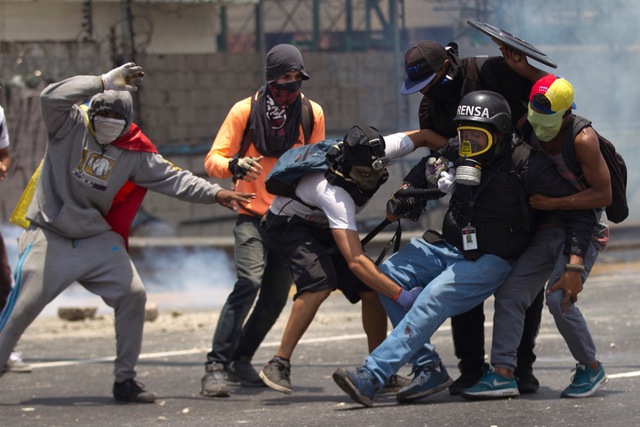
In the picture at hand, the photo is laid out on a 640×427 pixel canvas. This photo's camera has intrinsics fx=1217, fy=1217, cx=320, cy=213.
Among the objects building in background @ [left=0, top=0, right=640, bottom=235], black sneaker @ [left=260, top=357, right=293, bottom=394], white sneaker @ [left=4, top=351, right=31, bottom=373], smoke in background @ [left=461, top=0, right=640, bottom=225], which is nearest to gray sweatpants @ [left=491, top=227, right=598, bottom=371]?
black sneaker @ [left=260, top=357, right=293, bottom=394]

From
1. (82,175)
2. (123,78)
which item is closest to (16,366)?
(82,175)

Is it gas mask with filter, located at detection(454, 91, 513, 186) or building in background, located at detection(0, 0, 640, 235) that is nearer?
gas mask with filter, located at detection(454, 91, 513, 186)

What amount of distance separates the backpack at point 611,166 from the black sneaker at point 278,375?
179 centimetres

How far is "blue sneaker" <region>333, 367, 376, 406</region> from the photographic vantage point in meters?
5.89

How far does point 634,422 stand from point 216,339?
252 centimetres

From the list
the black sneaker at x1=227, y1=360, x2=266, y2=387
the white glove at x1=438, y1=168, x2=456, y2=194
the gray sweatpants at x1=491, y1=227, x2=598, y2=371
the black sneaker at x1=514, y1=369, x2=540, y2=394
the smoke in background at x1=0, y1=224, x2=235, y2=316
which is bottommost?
the smoke in background at x1=0, y1=224, x2=235, y2=316

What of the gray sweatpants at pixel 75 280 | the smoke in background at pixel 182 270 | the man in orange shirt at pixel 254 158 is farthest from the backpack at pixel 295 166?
the smoke in background at pixel 182 270

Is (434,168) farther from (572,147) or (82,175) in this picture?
(82,175)

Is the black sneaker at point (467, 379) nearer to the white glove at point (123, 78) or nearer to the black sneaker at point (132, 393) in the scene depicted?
the black sneaker at point (132, 393)

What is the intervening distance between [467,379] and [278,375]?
3.30 feet

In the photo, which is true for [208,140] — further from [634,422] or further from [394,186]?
[634,422]

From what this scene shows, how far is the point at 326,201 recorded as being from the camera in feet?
20.4

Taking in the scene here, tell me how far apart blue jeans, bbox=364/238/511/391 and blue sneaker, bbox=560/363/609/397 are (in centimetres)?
60

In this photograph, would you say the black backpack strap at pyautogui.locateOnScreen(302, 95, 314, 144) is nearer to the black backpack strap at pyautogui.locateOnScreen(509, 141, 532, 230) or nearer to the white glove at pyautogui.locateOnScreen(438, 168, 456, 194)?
the white glove at pyautogui.locateOnScreen(438, 168, 456, 194)
